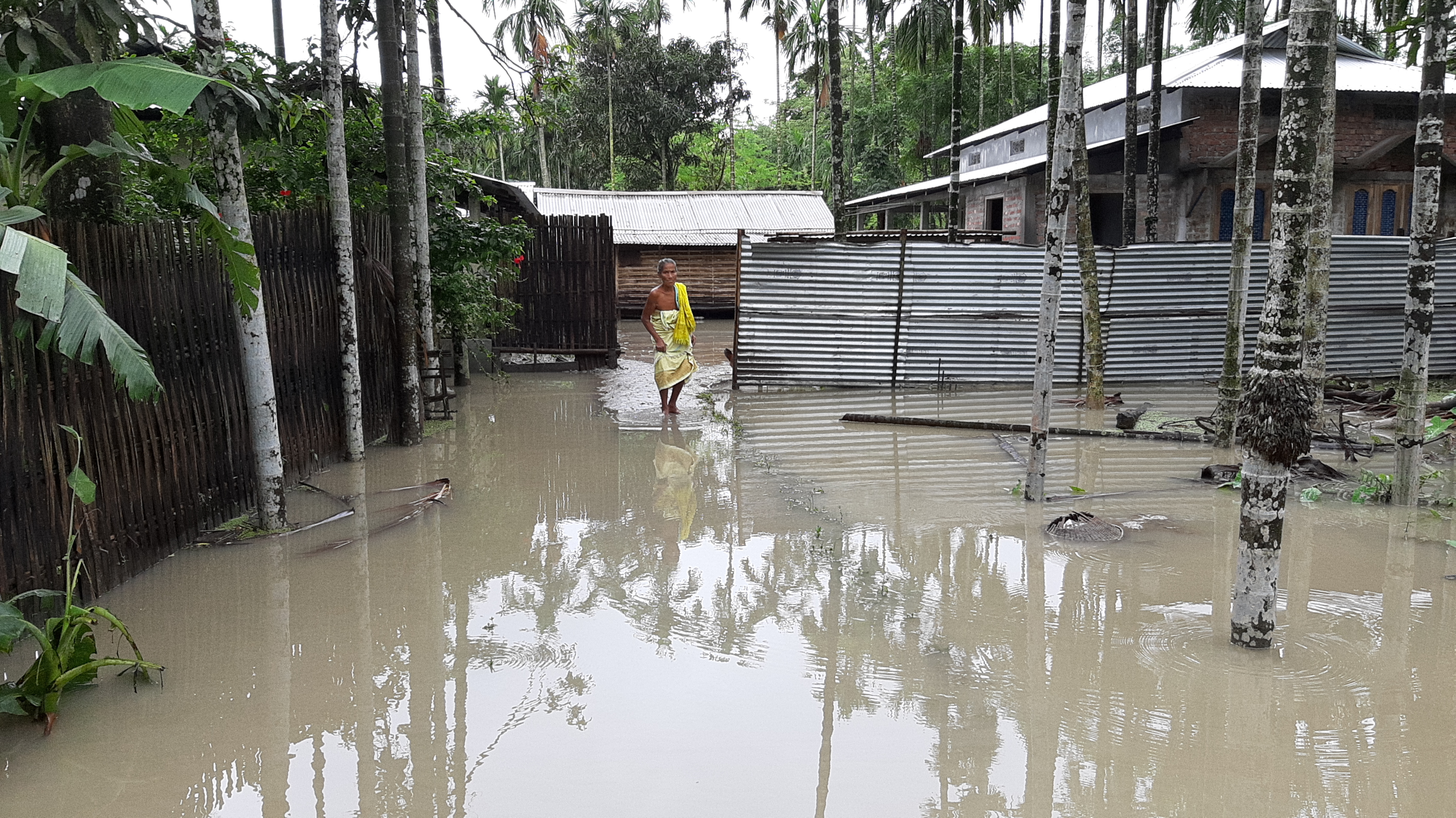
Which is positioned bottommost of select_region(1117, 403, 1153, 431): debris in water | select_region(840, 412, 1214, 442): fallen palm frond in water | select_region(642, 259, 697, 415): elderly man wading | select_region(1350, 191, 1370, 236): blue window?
select_region(840, 412, 1214, 442): fallen palm frond in water

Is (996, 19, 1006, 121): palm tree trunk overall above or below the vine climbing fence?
above

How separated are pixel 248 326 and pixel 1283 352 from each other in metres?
5.55

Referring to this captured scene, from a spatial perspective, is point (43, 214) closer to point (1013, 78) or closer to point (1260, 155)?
point (1260, 155)

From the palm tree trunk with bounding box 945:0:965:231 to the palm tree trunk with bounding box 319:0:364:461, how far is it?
10022 millimetres

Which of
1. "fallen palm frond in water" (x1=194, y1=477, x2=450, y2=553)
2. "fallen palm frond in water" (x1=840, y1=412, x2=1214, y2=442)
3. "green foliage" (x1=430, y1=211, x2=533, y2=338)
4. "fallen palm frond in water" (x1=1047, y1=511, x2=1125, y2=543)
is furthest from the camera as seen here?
"green foliage" (x1=430, y1=211, x2=533, y2=338)

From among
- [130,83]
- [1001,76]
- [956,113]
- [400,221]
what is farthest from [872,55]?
[130,83]

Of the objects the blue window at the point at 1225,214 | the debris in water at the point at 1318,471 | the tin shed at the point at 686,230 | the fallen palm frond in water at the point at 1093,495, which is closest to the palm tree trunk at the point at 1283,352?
the fallen palm frond in water at the point at 1093,495

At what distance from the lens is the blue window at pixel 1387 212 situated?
1772 centimetres

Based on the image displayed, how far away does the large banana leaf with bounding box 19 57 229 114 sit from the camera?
4.22 metres

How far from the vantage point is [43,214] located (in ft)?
13.4

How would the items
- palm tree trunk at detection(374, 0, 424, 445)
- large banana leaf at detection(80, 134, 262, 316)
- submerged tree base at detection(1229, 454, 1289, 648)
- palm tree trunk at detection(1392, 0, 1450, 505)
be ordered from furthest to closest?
1. palm tree trunk at detection(374, 0, 424, 445)
2. palm tree trunk at detection(1392, 0, 1450, 505)
3. large banana leaf at detection(80, 134, 262, 316)
4. submerged tree base at detection(1229, 454, 1289, 648)

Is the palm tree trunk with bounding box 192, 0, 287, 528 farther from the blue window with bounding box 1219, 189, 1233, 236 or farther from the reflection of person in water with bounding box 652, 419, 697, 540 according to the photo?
the blue window with bounding box 1219, 189, 1233, 236

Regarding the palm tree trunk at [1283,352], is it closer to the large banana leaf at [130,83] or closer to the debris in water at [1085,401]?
the large banana leaf at [130,83]

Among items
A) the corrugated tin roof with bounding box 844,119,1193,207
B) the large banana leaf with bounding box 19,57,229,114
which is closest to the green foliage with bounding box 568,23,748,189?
the corrugated tin roof with bounding box 844,119,1193,207
